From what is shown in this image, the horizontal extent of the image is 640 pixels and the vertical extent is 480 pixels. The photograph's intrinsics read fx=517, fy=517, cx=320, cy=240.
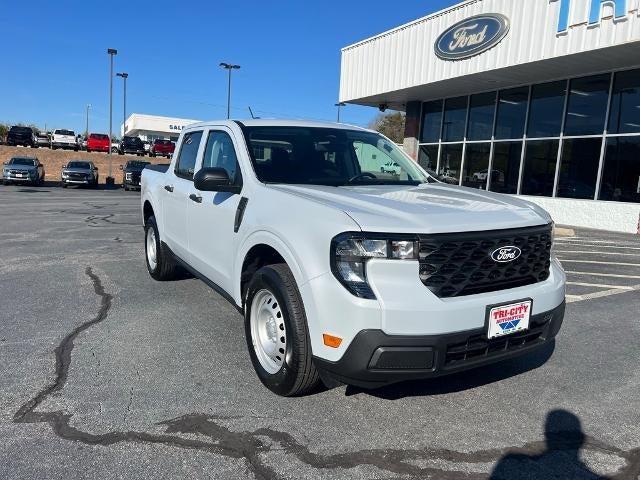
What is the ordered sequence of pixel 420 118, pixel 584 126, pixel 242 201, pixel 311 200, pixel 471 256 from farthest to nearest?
pixel 420 118, pixel 584 126, pixel 242 201, pixel 311 200, pixel 471 256

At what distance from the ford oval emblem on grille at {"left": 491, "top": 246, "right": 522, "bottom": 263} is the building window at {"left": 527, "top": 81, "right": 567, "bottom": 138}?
1413 cm

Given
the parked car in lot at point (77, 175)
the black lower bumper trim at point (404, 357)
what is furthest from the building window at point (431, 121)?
the parked car in lot at point (77, 175)

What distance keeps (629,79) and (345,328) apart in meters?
14.5

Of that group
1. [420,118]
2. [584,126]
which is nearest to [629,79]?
[584,126]

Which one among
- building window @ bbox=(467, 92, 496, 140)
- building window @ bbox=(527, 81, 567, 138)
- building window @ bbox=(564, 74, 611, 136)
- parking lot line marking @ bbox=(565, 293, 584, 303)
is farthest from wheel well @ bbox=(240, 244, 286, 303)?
building window @ bbox=(467, 92, 496, 140)

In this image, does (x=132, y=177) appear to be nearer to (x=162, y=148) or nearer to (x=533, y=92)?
(x=162, y=148)

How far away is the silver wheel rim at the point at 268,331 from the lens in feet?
10.9

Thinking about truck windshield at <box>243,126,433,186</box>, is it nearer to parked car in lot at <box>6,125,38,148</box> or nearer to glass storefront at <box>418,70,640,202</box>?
glass storefront at <box>418,70,640,202</box>

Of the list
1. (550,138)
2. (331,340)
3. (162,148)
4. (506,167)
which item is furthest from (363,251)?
(162,148)

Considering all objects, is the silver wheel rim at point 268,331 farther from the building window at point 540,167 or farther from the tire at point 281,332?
the building window at point 540,167

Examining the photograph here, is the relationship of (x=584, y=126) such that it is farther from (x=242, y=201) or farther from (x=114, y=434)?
(x=114, y=434)

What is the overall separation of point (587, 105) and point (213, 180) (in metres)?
14.3

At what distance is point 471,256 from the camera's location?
2.92 m

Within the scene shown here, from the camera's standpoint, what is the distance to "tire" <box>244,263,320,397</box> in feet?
9.92
